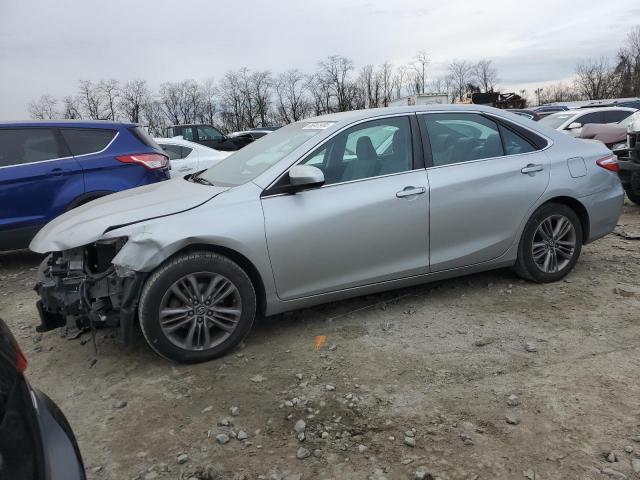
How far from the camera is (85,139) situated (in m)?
6.19

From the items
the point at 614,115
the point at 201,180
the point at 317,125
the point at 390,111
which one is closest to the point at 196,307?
the point at 201,180

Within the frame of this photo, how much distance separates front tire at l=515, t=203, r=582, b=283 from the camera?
4.43 metres

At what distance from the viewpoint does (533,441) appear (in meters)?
2.53

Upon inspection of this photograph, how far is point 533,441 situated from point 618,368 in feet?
3.28

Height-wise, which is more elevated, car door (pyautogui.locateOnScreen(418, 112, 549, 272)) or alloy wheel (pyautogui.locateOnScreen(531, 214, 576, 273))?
car door (pyautogui.locateOnScreen(418, 112, 549, 272))

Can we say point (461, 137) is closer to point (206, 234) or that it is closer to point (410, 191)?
point (410, 191)

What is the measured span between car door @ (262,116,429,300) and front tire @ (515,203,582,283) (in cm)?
101

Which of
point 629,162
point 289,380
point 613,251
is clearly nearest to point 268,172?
point 289,380

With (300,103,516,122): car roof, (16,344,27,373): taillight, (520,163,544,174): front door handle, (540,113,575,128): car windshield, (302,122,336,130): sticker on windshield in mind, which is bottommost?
(540,113,575,128): car windshield

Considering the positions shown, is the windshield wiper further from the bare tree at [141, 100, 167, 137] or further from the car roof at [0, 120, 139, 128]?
the bare tree at [141, 100, 167, 137]

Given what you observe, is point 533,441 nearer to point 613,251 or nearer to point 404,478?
point 404,478

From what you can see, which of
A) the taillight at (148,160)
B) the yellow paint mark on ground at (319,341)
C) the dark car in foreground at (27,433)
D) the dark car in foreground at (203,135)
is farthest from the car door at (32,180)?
the dark car in foreground at (203,135)

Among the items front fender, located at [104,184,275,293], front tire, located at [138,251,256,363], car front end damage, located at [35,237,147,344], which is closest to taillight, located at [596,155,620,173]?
front fender, located at [104,184,275,293]

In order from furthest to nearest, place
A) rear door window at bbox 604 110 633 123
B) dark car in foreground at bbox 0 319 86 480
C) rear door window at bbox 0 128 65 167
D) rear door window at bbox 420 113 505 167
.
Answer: rear door window at bbox 604 110 633 123, rear door window at bbox 0 128 65 167, rear door window at bbox 420 113 505 167, dark car in foreground at bbox 0 319 86 480
